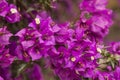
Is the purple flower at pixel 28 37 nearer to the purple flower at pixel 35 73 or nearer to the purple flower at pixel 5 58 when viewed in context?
the purple flower at pixel 5 58

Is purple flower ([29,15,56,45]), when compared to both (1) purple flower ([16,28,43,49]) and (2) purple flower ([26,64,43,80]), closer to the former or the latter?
(1) purple flower ([16,28,43,49])

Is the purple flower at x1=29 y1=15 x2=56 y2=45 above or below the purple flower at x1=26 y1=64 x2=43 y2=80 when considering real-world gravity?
above

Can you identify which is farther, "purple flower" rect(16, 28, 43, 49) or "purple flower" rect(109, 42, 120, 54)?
"purple flower" rect(109, 42, 120, 54)

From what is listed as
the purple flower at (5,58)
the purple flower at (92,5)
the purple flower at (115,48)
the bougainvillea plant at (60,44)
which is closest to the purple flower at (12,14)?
the bougainvillea plant at (60,44)

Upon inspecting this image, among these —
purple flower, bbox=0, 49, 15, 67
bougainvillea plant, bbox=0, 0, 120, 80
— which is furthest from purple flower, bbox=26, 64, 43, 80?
purple flower, bbox=0, 49, 15, 67

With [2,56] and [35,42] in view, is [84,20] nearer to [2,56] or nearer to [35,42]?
[35,42]

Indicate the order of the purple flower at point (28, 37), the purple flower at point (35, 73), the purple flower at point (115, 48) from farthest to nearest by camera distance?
the purple flower at point (35, 73) < the purple flower at point (115, 48) < the purple flower at point (28, 37)

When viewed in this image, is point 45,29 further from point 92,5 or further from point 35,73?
point 35,73

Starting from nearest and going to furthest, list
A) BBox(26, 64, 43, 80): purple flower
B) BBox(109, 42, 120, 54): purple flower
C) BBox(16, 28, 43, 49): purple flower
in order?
BBox(16, 28, 43, 49): purple flower < BBox(109, 42, 120, 54): purple flower < BBox(26, 64, 43, 80): purple flower

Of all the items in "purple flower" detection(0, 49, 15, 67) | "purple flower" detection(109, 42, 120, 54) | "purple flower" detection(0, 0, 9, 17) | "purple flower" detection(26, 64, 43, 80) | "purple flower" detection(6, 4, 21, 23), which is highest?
"purple flower" detection(0, 0, 9, 17)
